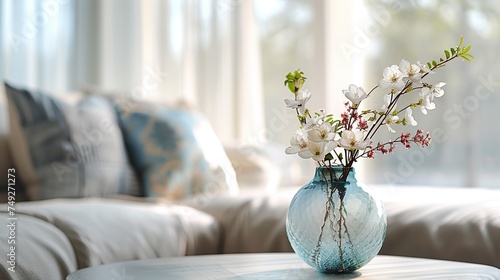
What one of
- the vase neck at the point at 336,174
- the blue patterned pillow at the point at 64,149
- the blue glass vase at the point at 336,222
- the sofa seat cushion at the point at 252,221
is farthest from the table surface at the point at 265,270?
the blue patterned pillow at the point at 64,149

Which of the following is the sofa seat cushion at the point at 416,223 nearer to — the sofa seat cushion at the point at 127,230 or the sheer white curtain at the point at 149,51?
the sofa seat cushion at the point at 127,230

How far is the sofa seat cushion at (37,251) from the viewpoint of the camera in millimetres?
1255

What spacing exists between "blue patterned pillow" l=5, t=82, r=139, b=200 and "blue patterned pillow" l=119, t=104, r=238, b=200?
61 millimetres

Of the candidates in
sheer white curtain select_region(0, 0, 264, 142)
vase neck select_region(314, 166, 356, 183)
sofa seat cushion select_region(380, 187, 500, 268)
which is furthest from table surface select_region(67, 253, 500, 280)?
sheer white curtain select_region(0, 0, 264, 142)

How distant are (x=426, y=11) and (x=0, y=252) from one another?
1.89 metres

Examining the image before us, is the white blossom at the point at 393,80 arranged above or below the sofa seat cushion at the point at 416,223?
above

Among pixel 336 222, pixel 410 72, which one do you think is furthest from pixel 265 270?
pixel 410 72

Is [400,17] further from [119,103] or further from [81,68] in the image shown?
[81,68]

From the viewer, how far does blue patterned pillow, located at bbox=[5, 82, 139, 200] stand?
2.01 m

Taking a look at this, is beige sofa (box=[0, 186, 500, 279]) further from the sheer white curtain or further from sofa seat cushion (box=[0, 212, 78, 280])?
the sheer white curtain

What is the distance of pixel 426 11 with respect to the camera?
103 inches

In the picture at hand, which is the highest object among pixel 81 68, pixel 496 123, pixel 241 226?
pixel 81 68

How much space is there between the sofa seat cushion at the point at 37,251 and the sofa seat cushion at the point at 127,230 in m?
0.04

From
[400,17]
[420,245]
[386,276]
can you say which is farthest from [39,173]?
[400,17]
